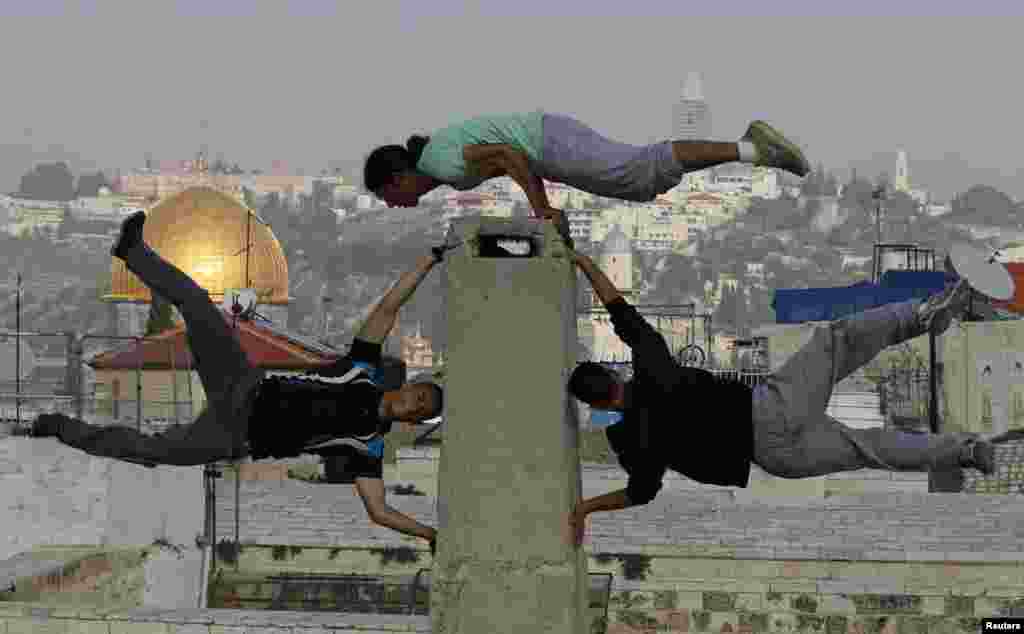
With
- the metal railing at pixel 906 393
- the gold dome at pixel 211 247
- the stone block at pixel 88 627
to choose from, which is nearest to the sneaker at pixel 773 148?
the stone block at pixel 88 627

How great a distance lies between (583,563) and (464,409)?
0.88 m

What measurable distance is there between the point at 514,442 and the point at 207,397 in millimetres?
1492

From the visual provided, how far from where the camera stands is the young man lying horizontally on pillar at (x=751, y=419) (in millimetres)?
8164

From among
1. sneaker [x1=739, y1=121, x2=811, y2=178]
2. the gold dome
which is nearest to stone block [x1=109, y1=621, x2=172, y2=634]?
sneaker [x1=739, y1=121, x2=811, y2=178]

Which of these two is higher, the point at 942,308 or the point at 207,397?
the point at 942,308

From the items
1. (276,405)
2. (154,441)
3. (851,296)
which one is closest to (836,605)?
(276,405)

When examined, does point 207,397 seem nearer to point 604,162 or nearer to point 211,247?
point 604,162

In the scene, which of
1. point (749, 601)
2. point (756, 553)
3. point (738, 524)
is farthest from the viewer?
point (738, 524)

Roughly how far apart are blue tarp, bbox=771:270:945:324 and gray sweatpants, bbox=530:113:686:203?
4249cm

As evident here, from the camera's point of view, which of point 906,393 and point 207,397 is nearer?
point 207,397

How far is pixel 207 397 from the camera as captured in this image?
28.6 feet

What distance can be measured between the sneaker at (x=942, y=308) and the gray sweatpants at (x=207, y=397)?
9.46 feet

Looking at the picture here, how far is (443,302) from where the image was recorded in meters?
8.29

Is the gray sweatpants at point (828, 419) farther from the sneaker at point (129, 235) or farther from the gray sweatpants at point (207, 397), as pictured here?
the sneaker at point (129, 235)
